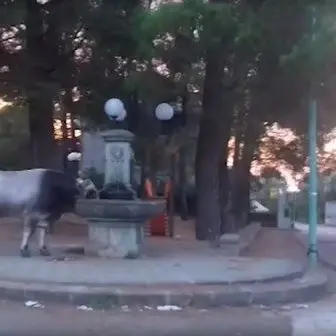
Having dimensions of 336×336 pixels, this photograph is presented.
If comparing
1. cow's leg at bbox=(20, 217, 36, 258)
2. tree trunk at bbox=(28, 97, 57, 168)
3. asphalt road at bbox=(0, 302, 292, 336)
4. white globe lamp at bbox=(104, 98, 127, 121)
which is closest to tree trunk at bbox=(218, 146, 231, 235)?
tree trunk at bbox=(28, 97, 57, 168)

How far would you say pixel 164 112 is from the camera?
1909 centimetres

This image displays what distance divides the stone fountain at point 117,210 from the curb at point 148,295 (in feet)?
10.1

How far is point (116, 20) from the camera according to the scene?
19422 millimetres

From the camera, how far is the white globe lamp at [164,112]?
1908 cm

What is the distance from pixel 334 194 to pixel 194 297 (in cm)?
4721

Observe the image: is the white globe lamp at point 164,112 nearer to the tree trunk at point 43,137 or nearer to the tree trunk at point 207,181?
the tree trunk at point 207,181

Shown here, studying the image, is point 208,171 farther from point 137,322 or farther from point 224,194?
point 137,322

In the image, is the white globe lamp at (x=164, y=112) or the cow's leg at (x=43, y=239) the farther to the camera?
the white globe lamp at (x=164, y=112)

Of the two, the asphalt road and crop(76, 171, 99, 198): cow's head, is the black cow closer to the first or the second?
crop(76, 171, 99, 198): cow's head

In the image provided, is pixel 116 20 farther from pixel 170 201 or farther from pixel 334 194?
pixel 334 194

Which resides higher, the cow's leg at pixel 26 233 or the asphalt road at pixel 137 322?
the cow's leg at pixel 26 233

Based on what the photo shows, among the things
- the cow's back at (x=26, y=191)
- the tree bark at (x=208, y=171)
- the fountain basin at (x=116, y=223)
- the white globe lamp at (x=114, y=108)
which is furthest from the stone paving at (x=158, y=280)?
the tree bark at (x=208, y=171)

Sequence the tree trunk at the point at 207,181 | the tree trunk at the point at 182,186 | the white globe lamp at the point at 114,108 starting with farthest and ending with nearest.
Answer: the tree trunk at the point at 182,186 → the tree trunk at the point at 207,181 → the white globe lamp at the point at 114,108

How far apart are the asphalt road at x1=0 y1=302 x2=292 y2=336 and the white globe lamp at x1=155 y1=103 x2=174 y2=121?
26.6 ft
